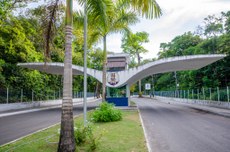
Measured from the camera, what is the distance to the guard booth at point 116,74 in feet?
86.2

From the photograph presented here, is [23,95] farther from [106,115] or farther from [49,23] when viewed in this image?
[49,23]

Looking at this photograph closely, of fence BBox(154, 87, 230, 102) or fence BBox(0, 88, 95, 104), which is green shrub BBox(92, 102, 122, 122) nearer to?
fence BBox(0, 88, 95, 104)

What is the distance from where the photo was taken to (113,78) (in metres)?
27.3

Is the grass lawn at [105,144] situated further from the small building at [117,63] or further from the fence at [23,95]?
the small building at [117,63]

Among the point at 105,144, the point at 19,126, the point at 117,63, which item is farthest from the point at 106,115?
the point at 117,63

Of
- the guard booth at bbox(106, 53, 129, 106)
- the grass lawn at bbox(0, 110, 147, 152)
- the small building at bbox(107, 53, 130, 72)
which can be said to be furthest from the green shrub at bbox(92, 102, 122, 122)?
the small building at bbox(107, 53, 130, 72)

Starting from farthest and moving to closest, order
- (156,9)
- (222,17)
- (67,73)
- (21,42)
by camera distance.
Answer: (222,17) → (21,42) → (156,9) → (67,73)

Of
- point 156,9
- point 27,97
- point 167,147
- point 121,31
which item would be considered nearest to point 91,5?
point 156,9

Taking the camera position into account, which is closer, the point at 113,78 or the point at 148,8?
the point at 148,8

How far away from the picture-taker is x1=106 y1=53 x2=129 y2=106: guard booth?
26.3 metres

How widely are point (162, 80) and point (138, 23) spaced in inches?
2005

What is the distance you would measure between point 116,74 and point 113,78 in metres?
0.57

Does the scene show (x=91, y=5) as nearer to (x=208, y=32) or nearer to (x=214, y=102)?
(x=214, y=102)

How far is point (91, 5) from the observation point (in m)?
9.31
